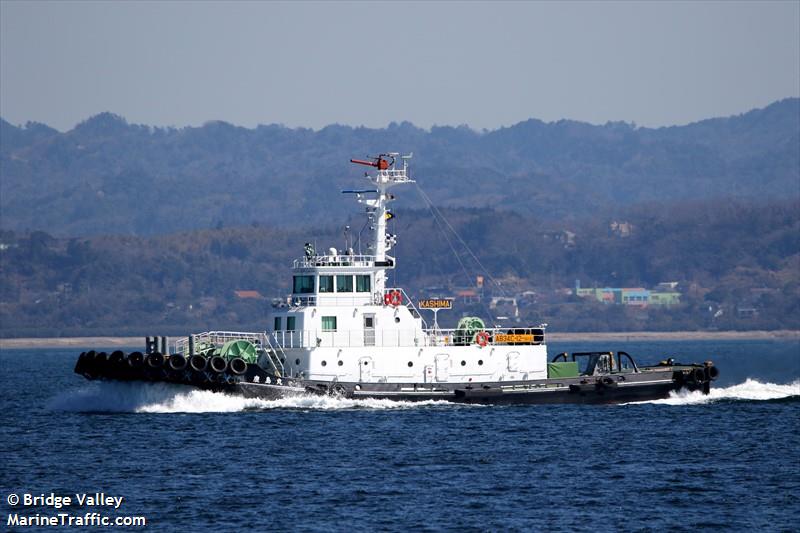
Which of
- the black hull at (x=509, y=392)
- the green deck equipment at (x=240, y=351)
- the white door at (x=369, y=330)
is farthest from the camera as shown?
the white door at (x=369, y=330)

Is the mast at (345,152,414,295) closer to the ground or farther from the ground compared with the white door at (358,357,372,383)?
farther from the ground

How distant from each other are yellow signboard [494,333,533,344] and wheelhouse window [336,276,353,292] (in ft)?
17.7

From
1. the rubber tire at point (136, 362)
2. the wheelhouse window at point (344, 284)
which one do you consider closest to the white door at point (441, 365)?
the wheelhouse window at point (344, 284)

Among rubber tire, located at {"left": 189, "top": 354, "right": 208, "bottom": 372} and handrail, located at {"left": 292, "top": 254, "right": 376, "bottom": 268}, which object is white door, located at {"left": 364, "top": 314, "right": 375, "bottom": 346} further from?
rubber tire, located at {"left": 189, "top": 354, "right": 208, "bottom": 372}

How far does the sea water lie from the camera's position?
30.2 meters

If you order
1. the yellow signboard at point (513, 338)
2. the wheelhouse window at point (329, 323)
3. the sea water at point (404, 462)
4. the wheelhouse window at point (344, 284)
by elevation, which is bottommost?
the sea water at point (404, 462)

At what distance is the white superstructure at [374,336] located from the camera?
4538 cm

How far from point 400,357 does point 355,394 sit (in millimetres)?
2129

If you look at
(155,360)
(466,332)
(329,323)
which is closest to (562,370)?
(466,332)

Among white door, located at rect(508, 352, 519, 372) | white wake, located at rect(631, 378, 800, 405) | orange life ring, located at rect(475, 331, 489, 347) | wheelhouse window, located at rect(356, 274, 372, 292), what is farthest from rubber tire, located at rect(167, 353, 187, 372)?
white wake, located at rect(631, 378, 800, 405)

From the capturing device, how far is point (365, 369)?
4547 cm

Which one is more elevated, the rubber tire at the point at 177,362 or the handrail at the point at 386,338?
the handrail at the point at 386,338

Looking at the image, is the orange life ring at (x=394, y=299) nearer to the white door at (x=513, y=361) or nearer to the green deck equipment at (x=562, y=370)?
the white door at (x=513, y=361)

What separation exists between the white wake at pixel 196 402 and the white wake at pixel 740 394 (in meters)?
9.70
